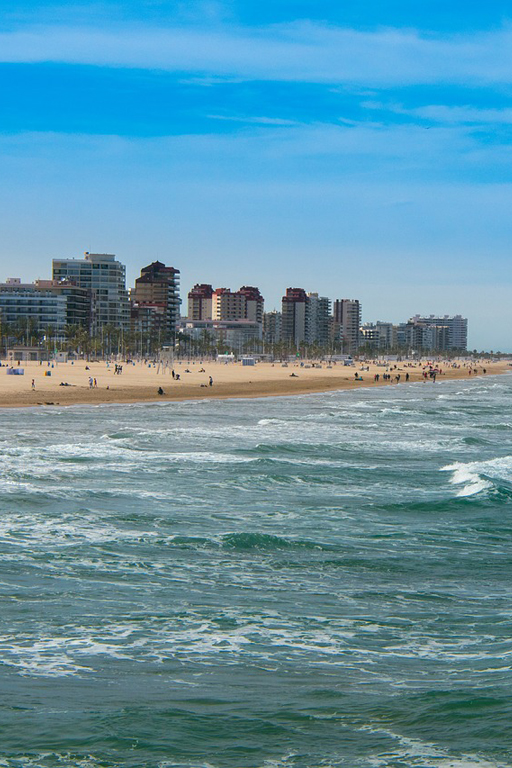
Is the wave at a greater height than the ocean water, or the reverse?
the wave

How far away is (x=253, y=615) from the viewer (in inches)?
674

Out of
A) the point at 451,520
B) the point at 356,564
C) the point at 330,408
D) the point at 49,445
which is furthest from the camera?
the point at 330,408

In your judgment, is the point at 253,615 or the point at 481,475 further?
the point at 481,475

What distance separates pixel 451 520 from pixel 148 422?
32.6m

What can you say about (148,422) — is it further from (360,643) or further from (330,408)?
(360,643)

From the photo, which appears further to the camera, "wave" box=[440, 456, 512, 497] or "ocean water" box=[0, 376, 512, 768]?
"wave" box=[440, 456, 512, 497]

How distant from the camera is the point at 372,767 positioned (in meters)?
11.2

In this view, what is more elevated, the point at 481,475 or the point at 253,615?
the point at 481,475

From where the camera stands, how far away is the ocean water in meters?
12.1

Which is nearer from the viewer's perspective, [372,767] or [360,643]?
[372,767]

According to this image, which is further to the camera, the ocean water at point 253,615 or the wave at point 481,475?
the wave at point 481,475

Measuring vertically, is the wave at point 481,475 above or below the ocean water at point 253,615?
above

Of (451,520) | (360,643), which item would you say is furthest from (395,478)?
(360,643)

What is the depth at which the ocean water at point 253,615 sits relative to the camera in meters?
12.1
